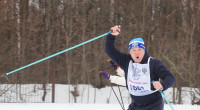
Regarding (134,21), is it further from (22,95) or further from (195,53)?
(22,95)

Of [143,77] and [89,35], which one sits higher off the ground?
[89,35]

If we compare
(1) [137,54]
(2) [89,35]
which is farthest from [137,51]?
(2) [89,35]

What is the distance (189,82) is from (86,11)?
5.36 m

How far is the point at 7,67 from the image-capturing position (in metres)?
8.19

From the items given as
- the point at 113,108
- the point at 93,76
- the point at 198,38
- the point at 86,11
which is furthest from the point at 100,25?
the point at 113,108

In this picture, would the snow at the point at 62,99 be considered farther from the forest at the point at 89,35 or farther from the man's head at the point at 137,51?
the man's head at the point at 137,51

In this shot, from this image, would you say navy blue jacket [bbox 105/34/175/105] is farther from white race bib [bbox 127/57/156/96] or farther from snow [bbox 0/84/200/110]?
snow [bbox 0/84/200/110]

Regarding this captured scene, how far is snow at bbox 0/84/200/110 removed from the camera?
20.0 ft

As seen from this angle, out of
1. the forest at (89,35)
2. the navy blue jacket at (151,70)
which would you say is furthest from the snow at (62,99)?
the navy blue jacket at (151,70)

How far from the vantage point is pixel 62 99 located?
1038cm

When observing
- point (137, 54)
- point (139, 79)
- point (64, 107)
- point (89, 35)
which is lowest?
point (64, 107)

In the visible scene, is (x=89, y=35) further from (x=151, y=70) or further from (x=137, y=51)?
(x=151, y=70)

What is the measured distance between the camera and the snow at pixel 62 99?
240 inches

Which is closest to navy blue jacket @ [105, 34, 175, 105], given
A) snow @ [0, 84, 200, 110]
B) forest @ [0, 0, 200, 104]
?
snow @ [0, 84, 200, 110]
